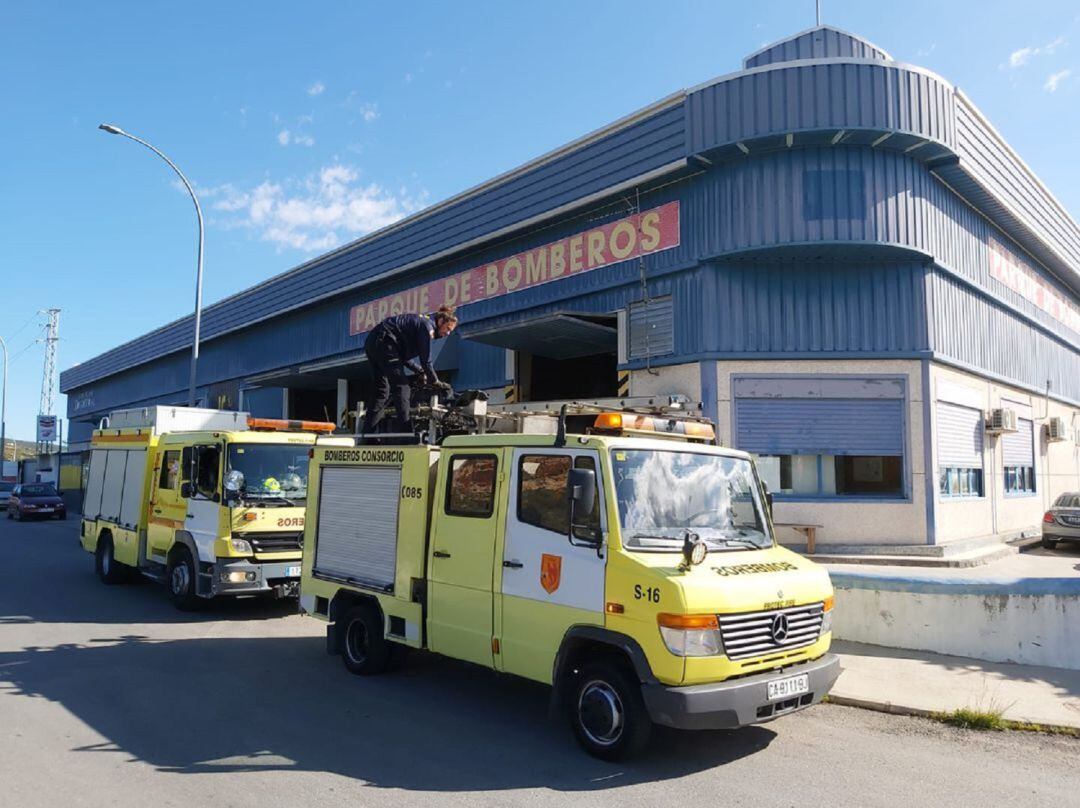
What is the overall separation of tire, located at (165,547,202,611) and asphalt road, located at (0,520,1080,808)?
2289 millimetres

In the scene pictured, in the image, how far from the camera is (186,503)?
1067 cm

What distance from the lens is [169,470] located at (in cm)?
1148

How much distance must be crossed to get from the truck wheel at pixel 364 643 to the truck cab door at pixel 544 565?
1.86 meters

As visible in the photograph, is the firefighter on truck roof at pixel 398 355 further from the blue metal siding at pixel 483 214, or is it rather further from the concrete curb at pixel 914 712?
the blue metal siding at pixel 483 214

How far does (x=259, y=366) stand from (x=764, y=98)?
2241cm

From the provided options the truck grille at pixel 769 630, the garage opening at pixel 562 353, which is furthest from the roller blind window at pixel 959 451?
the truck grille at pixel 769 630

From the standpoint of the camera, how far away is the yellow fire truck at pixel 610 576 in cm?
482

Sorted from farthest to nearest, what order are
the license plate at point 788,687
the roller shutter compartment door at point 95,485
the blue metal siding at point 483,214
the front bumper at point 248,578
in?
the blue metal siding at point 483,214
the roller shutter compartment door at point 95,485
the front bumper at point 248,578
the license plate at point 788,687

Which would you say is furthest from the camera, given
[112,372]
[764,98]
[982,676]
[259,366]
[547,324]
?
[112,372]

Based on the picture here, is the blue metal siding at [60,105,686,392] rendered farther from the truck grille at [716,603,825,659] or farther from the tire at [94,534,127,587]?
the truck grille at [716,603,825,659]

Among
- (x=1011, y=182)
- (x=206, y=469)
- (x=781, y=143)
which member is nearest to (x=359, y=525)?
(x=206, y=469)

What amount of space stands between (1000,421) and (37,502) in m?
32.4

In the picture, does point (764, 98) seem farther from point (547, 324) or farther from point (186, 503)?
point (186, 503)

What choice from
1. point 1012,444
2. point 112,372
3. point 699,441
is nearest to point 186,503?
point 699,441
